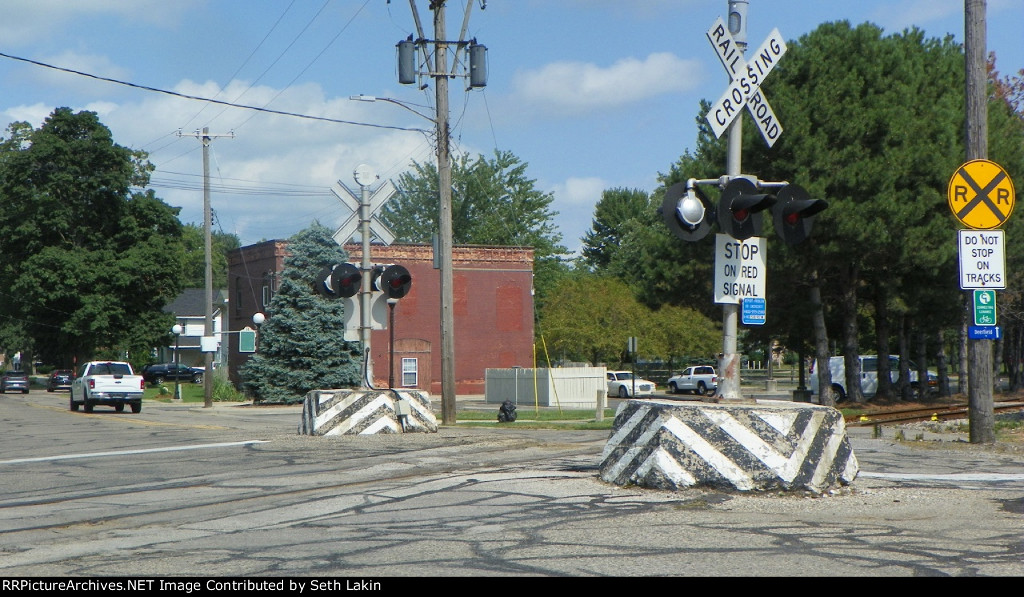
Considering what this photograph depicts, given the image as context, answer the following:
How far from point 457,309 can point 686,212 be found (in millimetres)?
44543

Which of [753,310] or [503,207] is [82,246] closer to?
[503,207]

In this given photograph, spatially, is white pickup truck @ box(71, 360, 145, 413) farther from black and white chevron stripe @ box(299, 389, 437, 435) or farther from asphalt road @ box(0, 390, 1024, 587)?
asphalt road @ box(0, 390, 1024, 587)

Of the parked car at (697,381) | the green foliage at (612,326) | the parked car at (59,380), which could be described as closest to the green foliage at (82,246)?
the parked car at (59,380)

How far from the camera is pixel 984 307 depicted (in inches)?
559

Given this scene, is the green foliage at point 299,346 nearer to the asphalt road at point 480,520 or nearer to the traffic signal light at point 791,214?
the asphalt road at point 480,520

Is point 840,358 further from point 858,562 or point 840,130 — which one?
point 858,562

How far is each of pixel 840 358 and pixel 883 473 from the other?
3189cm

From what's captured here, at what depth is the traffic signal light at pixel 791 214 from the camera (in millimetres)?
9906

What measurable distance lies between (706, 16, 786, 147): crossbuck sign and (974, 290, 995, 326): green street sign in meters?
5.63

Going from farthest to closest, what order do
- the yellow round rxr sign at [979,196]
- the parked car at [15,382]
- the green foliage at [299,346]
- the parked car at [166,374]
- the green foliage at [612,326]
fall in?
the parked car at [166,374] → the parked car at [15,382] → the green foliage at [612,326] → the green foliage at [299,346] → the yellow round rxr sign at [979,196]

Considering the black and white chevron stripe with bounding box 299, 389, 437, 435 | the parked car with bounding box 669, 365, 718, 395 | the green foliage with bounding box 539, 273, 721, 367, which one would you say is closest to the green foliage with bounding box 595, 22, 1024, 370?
the black and white chevron stripe with bounding box 299, 389, 437, 435

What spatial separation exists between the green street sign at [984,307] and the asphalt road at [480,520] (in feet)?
6.09

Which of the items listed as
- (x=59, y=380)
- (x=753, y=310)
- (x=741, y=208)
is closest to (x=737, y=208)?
(x=741, y=208)

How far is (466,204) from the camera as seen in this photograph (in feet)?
298
